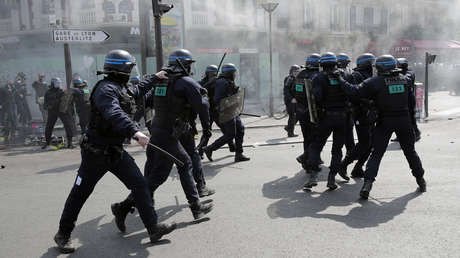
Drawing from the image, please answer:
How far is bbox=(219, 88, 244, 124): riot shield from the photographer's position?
710 cm

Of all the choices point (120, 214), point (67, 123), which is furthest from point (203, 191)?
point (67, 123)

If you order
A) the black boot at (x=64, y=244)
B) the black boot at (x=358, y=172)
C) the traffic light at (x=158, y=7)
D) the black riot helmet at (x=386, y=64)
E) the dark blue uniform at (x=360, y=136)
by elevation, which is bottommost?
the black boot at (x=358, y=172)

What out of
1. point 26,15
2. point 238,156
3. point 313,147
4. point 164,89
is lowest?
point 238,156

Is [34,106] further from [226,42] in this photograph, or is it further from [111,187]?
[111,187]

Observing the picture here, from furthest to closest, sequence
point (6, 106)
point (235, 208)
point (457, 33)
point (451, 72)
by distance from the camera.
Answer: point (457, 33) < point (451, 72) < point (6, 106) < point (235, 208)

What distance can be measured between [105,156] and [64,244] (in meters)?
0.79

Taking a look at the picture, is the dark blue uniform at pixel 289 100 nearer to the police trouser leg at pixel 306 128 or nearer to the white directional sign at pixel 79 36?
the police trouser leg at pixel 306 128

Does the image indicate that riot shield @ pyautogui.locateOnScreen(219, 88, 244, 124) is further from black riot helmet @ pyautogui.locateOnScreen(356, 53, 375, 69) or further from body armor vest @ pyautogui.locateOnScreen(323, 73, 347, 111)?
body armor vest @ pyautogui.locateOnScreen(323, 73, 347, 111)

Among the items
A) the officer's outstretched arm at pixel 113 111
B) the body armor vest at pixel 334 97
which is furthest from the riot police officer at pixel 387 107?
the officer's outstretched arm at pixel 113 111

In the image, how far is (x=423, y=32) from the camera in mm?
28422

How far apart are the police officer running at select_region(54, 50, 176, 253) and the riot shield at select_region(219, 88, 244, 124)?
132 inches

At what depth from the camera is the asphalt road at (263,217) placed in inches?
144

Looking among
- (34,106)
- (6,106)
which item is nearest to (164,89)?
(6,106)

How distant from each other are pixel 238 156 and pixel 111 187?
2.29 metres
